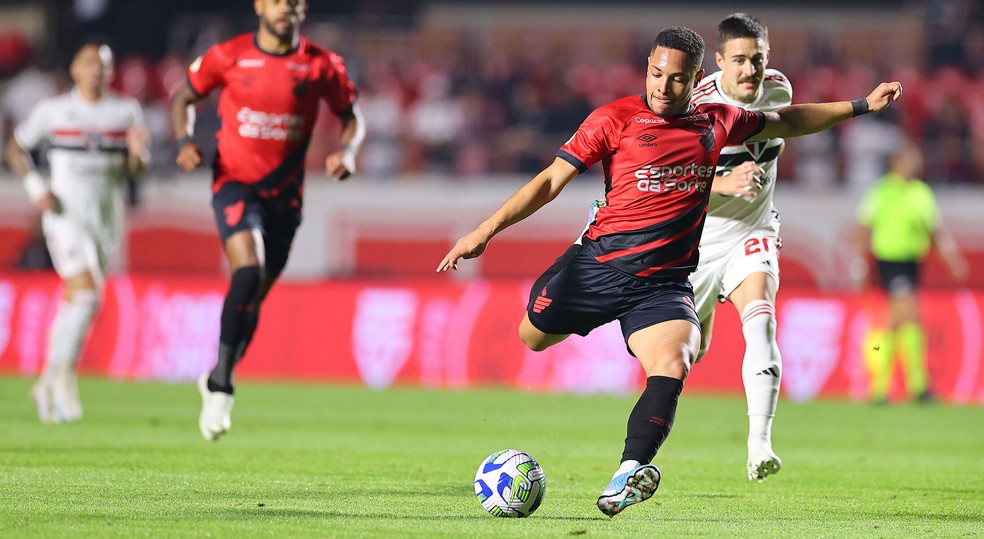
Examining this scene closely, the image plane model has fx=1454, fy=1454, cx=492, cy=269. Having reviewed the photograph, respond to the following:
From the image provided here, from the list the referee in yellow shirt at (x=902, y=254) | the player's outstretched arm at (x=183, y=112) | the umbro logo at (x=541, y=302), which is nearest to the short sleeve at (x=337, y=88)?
the player's outstretched arm at (x=183, y=112)

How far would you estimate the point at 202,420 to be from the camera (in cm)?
851

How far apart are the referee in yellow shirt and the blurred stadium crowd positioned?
3879mm

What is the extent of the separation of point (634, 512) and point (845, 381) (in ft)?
32.5

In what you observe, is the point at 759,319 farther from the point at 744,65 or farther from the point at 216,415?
the point at 216,415

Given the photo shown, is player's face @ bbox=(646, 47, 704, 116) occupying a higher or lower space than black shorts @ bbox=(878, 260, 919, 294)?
higher

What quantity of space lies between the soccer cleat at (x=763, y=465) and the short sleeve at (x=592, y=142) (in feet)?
5.36

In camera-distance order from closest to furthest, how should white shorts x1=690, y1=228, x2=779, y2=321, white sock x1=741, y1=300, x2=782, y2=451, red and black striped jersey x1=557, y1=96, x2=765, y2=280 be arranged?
red and black striped jersey x1=557, y1=96, x2=765, y2=280 < white sock x1=741, y1=300, x2=782, y2=451 < white shorts x1=690, y1=228, x2=779, y2=321

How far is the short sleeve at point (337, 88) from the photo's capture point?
9195 mm

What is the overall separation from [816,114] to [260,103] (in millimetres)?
3628

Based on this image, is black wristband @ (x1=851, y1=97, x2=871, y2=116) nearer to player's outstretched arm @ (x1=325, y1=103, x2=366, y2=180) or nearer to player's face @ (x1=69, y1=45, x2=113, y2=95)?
player's outstretched arm @ (x1=325, y1=103, x2=366, y2=180)

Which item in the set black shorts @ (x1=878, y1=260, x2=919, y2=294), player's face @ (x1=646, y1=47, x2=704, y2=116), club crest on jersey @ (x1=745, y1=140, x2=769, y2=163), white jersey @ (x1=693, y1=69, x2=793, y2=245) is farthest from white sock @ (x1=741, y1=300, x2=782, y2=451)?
black shorts @ (x1=878, y1=260, x2=919, y2=294)

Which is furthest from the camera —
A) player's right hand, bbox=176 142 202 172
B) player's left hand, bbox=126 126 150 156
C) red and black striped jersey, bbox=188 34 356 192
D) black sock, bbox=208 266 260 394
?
player's left hand, bbox=126 126 150 156

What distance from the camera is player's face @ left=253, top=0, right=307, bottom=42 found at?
8859mm

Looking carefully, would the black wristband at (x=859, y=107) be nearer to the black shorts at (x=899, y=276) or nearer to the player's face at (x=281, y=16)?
the player's face at (x=281, y=16)
